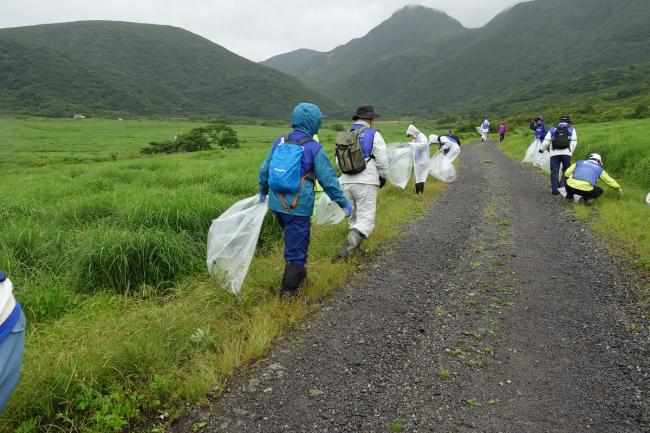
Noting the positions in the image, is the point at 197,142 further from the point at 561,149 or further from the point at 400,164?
the point at 561,149

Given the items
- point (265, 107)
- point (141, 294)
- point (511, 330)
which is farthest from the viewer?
point (265, 107)

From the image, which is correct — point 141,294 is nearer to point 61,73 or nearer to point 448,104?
point 61,73

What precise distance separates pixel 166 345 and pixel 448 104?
211 metres

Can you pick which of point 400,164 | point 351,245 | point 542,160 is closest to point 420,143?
→ point 400,164

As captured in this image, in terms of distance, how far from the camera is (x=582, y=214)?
25.0 feet

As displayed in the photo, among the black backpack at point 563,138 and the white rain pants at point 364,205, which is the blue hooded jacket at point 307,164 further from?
the black backpack at point 563,138

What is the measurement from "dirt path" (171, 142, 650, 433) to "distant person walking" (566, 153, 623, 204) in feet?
10.2

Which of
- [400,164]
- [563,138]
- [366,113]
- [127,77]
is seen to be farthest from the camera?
[127,77]

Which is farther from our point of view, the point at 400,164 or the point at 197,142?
the point at 197,142

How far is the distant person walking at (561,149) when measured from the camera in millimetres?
9461

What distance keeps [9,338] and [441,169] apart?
11926 mm

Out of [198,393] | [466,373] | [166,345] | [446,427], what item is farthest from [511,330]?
[166,345]

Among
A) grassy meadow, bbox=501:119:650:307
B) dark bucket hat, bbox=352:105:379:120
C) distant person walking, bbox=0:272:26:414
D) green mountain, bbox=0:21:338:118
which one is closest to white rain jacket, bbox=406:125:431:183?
grassy meadow, bbox=501:119:650:307

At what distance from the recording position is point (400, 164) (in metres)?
10.2
